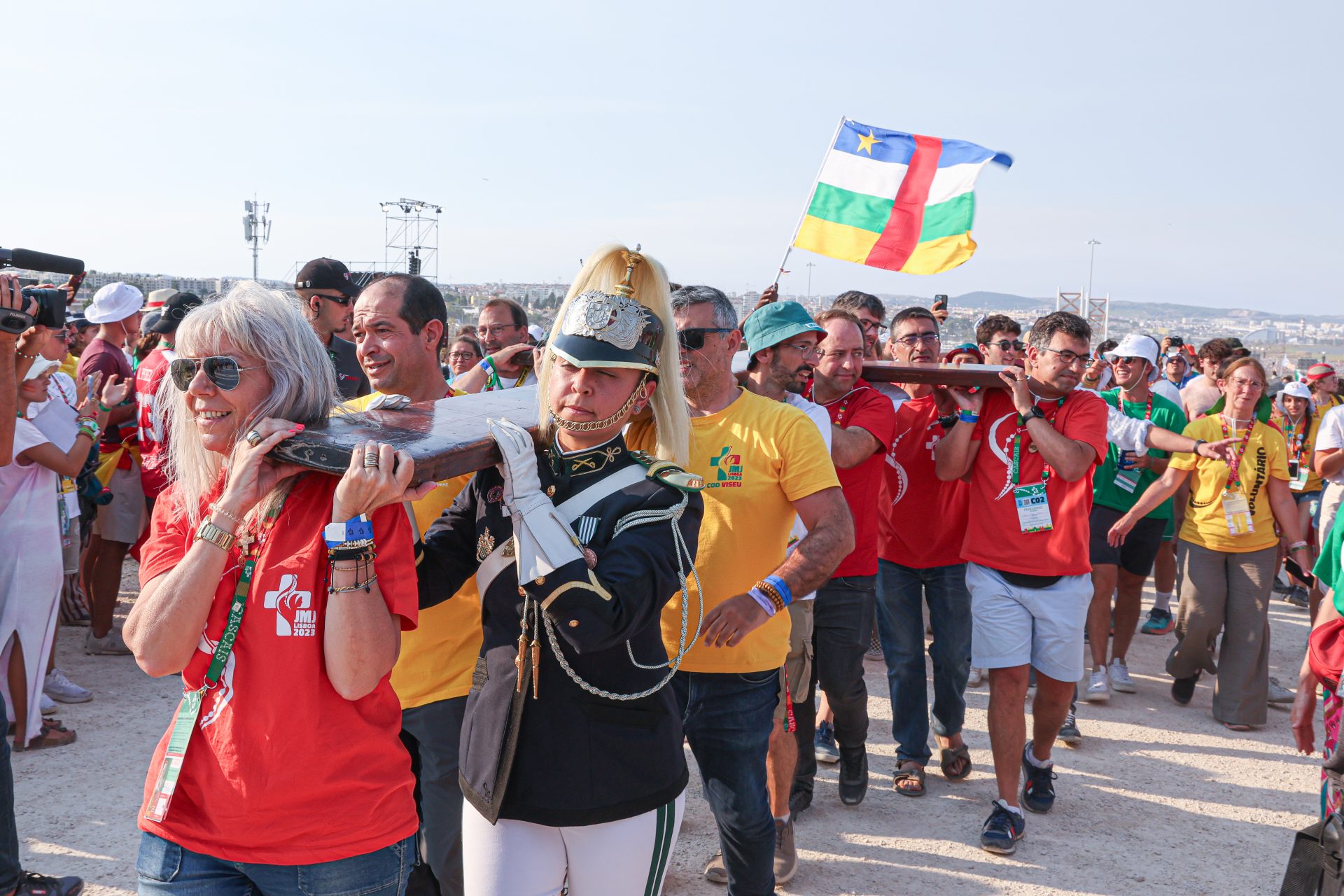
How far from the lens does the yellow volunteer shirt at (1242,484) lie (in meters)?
6.70

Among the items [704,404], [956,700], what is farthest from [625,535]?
[956,700]

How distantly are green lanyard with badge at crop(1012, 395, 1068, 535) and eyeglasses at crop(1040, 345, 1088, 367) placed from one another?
187mm

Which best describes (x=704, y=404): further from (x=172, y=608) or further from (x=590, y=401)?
(x=172, y=608)

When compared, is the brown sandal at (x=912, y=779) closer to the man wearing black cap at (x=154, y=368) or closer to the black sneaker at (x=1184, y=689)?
the black sneaker at (x=1184, y=689)

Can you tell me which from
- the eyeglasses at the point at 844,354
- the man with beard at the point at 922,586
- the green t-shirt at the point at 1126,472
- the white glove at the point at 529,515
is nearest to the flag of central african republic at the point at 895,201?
the green t-shirt at the point at 1126,472

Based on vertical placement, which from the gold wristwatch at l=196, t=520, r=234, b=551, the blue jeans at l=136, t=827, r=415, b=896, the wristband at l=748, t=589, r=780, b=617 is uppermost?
the gold wristwatch at l=196, t=520, r=234, b=551

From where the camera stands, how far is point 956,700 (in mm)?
5605

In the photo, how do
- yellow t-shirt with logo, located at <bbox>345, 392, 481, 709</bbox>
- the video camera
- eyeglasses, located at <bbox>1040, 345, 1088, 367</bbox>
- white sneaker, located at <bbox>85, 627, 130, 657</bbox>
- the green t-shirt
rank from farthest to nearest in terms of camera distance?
the green t-shirt → white sneaker, located at <bbox>85, 627, 130, 657</bbox> → eyeglasses, located at <bbox>1040, 345, 1088, 367</bbox> → the video camera → yellow t-shirt with logo, located at <bbox>345, 392, 481, 709</bbox>

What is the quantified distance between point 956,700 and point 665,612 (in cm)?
281

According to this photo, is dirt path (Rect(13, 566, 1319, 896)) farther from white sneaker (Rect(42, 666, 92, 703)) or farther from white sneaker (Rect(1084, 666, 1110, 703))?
white sneaker (Rect(1084, 666, 1110, 703))

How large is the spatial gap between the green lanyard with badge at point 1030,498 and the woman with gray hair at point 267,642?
11.6ft

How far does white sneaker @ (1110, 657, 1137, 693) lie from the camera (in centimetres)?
721

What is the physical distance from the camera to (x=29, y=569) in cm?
529

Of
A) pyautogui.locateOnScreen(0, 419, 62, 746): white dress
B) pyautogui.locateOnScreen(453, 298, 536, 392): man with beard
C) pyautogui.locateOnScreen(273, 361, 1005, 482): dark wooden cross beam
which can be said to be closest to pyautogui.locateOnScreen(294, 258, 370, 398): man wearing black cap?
pyautogui.locateOnScreen(453, 298, 536, 392): man with beard
